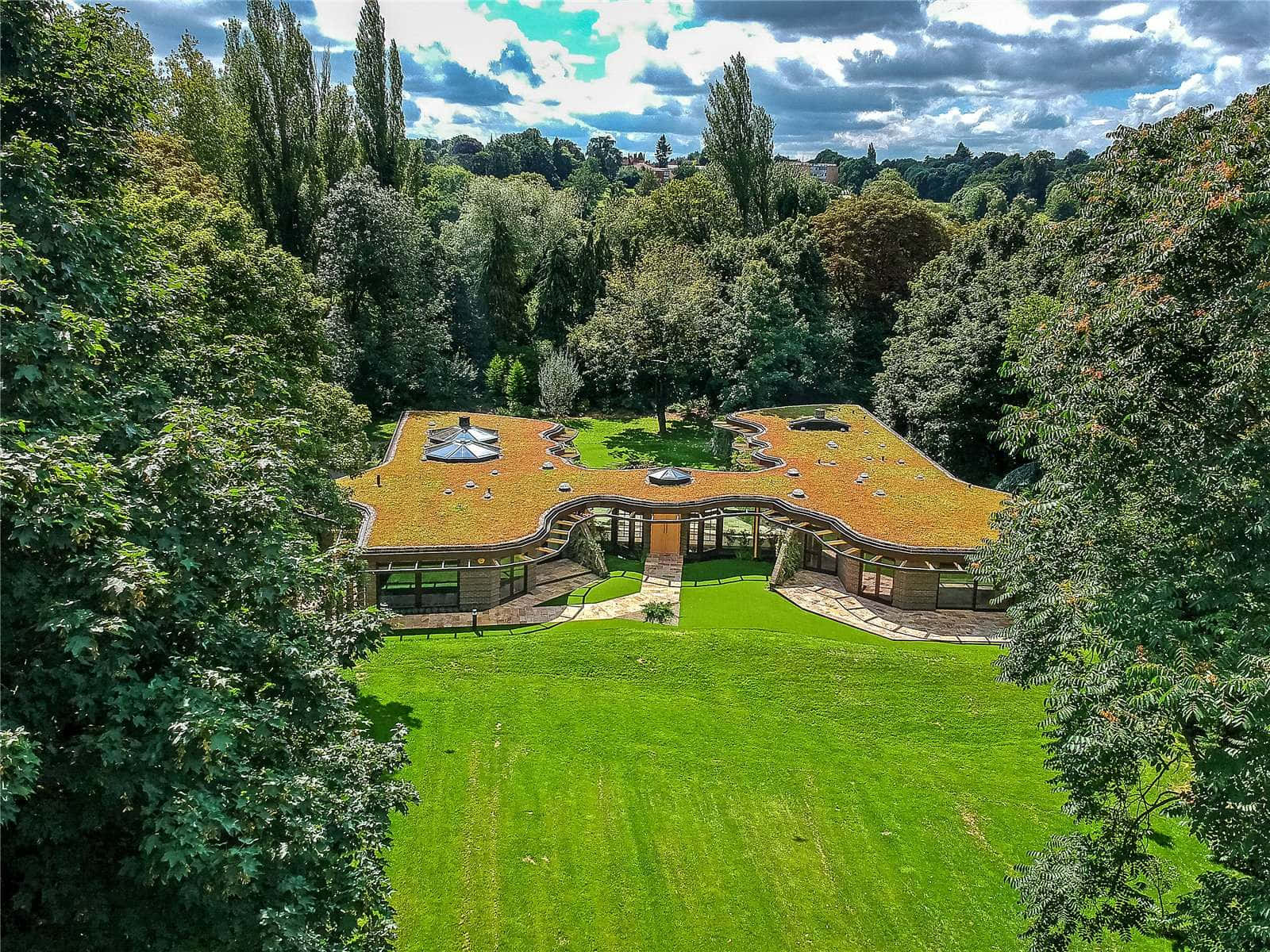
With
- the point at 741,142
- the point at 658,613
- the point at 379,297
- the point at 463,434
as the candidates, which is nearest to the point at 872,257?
the point at 741,142

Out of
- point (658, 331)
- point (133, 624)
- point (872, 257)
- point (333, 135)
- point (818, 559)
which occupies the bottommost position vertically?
point (818, 559)

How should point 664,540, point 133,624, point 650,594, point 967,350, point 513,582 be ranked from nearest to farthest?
point 133,624, point 513,582, point 650,594, point 664,540, point 967,350

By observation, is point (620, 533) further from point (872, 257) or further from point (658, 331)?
point (872, 257)

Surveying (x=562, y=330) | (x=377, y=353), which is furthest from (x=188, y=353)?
(x=562, y=330)

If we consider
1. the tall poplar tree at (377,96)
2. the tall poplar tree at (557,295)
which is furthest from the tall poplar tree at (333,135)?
the tall poplar tree at (557,295)

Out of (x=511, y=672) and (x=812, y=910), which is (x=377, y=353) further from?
(x=812, y=910)

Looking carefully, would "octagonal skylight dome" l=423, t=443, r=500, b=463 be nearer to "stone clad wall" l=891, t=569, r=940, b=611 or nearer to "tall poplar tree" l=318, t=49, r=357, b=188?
"stone clad wall" l=891, t=569, r=940, b=611
